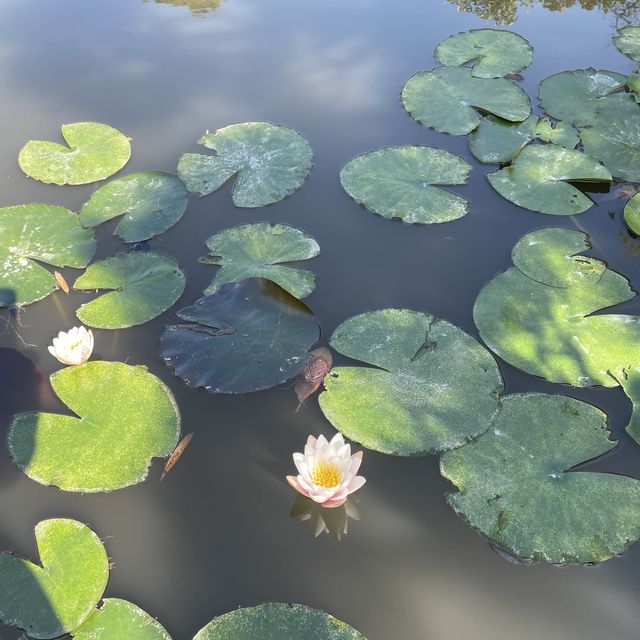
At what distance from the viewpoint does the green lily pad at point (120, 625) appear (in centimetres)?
175

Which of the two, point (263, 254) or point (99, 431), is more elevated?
point (263, 254)

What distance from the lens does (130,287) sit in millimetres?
2852

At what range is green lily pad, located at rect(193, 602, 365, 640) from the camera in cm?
173

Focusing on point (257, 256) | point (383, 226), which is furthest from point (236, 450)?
point (383, 226)

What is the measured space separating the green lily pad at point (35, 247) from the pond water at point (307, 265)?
98mm

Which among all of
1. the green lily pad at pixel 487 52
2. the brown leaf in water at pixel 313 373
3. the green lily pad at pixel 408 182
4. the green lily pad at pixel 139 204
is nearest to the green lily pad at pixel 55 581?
the brown leaf in water at pixel 313 373

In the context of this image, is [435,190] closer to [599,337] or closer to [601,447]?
[599,337]

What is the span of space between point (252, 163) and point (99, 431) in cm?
197

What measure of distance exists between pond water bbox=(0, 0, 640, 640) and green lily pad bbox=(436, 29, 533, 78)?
0.16 meters

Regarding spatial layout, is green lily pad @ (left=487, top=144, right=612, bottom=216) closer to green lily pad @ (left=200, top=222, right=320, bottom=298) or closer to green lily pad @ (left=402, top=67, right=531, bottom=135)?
green lily pad @ (left=402, top=67, right=531, bottom=135)

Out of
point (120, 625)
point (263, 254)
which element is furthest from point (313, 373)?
point (120, 625)

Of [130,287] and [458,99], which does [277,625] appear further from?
[458,99]

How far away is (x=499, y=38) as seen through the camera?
4.57 metres

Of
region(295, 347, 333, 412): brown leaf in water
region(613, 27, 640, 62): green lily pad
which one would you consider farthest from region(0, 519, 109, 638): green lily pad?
region(613, 27, 640, 62): green lily pad
